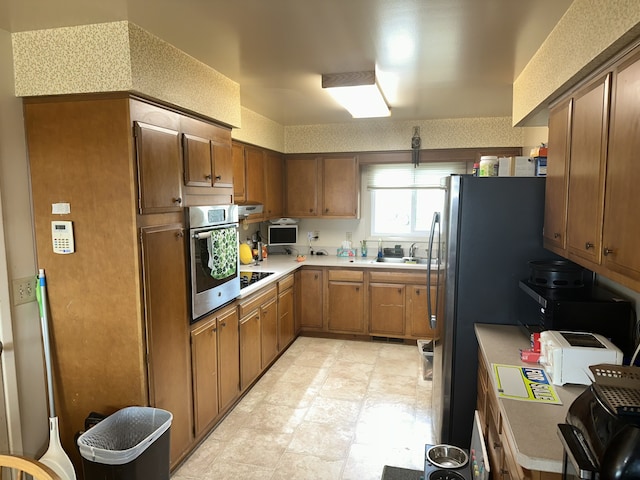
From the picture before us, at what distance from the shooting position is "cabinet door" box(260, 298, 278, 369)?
373cm

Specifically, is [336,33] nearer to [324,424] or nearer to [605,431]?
[605,431]

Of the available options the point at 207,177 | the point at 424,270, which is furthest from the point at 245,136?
the point at 424,270

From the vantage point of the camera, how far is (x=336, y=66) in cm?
262

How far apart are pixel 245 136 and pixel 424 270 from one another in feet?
7.38

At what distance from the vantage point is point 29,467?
3.94 ft

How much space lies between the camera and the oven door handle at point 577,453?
0.93m

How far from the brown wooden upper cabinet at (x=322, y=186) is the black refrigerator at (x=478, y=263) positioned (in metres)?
2.39

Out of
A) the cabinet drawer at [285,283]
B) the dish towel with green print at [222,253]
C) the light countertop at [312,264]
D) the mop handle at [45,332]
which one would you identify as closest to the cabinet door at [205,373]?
the dish towel with green print at [222,253]

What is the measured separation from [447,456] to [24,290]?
2.33 m

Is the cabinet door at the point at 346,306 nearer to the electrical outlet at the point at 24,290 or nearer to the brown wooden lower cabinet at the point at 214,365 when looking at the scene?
the brown wooden lower cabinet at the point at 214,365

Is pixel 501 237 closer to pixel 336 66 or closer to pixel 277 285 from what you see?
pixel 336 66

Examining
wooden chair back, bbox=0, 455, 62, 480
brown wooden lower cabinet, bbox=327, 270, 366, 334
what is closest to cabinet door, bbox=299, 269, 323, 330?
brown wooden lower cabinet, bbox=327, 270, 366, 334

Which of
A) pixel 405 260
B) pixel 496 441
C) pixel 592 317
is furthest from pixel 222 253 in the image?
pixel 405 260

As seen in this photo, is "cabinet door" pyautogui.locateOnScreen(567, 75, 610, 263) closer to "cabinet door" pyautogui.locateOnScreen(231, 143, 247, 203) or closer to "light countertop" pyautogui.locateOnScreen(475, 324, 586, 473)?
A: "light countertop" pyautogui.locateOnScreen(475, 324, 586, 473)
